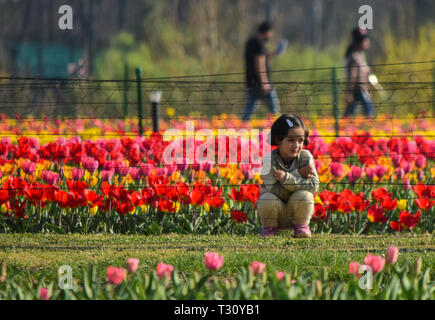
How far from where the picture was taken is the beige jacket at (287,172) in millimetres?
5840

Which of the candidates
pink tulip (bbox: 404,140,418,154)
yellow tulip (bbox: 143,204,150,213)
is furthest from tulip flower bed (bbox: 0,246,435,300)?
pink tulip (bbox: 404,140,418,154)

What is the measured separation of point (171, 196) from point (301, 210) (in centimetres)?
85

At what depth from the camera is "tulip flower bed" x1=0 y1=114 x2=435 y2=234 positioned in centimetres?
597

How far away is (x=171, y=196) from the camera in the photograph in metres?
5.96

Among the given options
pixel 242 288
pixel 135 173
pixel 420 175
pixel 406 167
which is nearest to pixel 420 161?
pixel 420 175

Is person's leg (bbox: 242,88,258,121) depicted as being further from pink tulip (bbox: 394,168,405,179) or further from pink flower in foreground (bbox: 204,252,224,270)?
pink flower in foreground (bbox: 204,252,224,270)

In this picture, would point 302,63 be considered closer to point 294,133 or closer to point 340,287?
point 294,133

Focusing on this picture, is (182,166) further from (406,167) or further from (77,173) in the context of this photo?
(406,167)

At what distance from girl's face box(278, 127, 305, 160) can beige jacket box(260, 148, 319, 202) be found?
0.22 feet

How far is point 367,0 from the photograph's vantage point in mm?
56188

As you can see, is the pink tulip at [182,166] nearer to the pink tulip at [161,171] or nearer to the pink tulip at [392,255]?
the pink tulip at [161,171]

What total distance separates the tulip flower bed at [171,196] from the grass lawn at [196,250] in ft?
0.68
